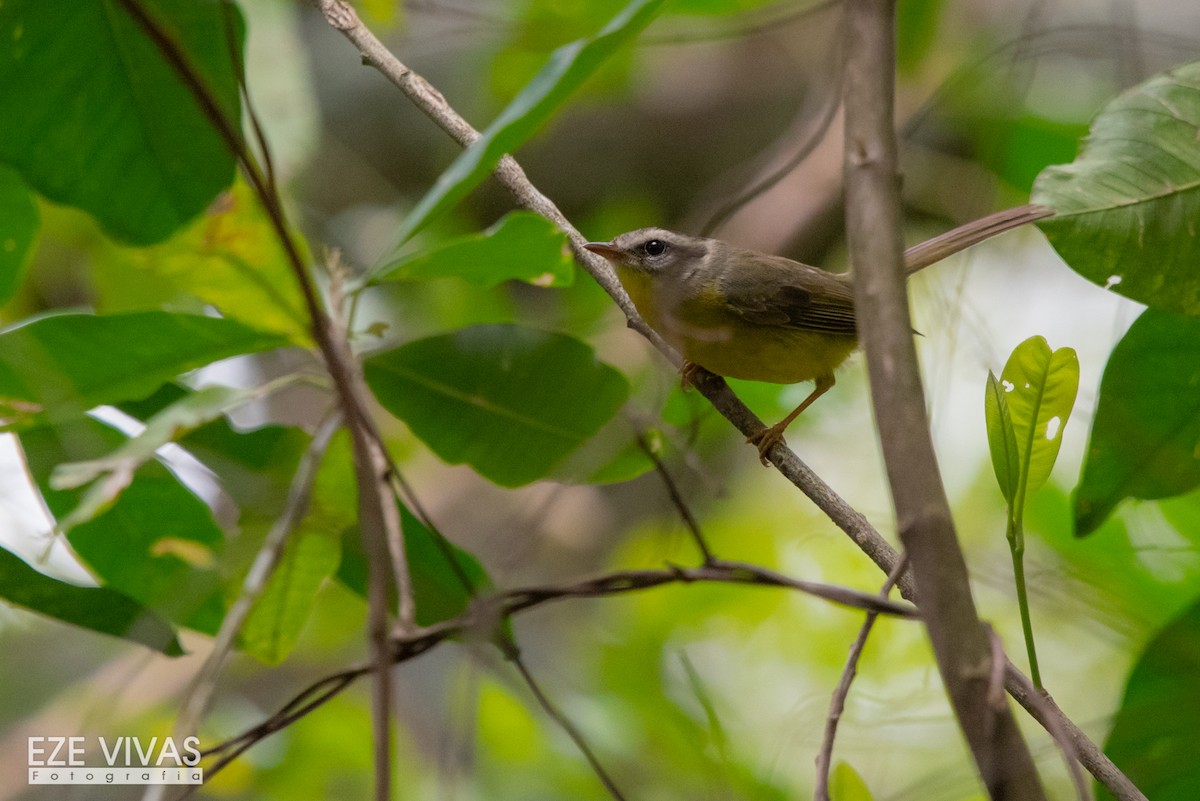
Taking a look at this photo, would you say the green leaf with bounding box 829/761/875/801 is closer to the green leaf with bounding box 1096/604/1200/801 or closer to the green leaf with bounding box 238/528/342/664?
the green leaf with bounding box 1096/604/1200/801

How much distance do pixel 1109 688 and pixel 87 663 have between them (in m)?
3.04

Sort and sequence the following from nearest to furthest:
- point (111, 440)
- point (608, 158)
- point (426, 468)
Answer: point (111, 440) → point (426, 468) → point (608, 158)

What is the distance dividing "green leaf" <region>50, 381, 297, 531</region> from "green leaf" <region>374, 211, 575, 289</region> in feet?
1.00

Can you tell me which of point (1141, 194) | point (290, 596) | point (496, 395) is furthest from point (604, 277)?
point (1141, 194)

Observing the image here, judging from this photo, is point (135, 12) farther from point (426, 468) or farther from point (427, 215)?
point (426, 468)

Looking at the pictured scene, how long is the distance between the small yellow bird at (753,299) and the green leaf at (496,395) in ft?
3.13

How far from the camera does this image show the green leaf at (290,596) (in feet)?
6.30

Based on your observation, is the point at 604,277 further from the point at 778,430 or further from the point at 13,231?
the point at 13,231

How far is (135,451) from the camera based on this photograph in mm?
1354

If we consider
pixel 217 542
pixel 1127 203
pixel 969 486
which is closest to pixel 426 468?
pixel 969 486

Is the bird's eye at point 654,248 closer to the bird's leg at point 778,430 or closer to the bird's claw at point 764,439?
the bird's leg at point 778,430

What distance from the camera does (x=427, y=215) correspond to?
1.39 meters

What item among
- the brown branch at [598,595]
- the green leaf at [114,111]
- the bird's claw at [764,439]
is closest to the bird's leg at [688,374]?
the bird's claw at [764,439]

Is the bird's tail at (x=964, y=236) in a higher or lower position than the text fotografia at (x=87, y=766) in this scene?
higher
